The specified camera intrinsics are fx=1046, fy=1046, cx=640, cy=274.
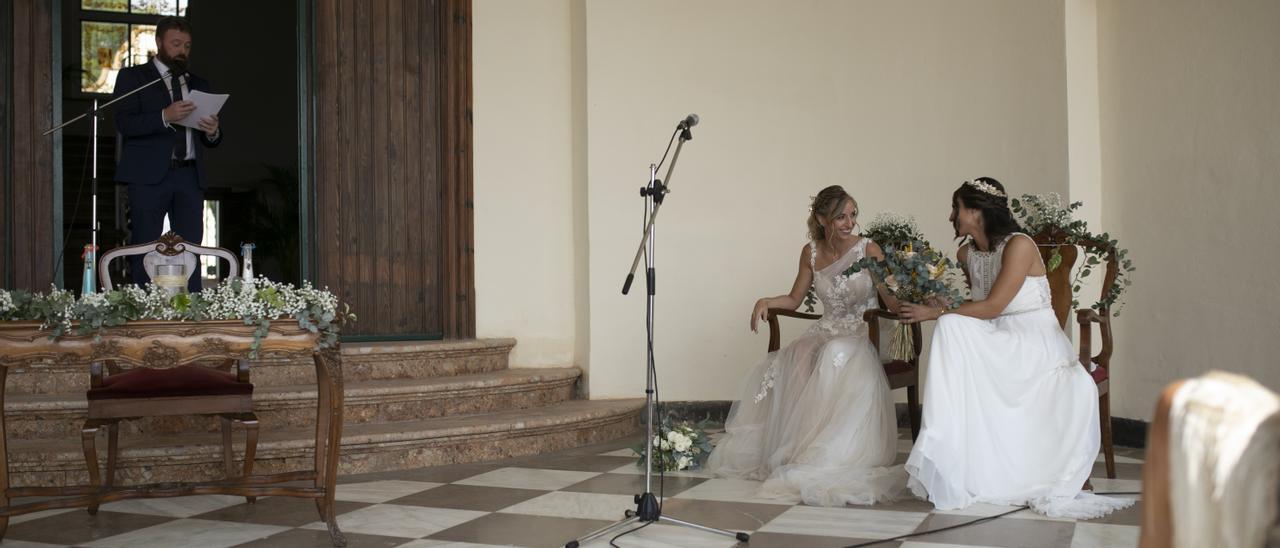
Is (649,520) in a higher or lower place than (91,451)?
lower

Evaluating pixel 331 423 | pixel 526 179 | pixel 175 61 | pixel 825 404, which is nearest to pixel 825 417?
pixel 825 404

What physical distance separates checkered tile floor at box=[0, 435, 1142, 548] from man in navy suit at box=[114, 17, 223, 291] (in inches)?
68.5

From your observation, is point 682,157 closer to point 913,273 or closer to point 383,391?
point 913,273

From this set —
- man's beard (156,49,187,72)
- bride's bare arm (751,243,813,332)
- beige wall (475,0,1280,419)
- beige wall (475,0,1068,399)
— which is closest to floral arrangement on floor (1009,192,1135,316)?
beige wall (475,0,1280,419)

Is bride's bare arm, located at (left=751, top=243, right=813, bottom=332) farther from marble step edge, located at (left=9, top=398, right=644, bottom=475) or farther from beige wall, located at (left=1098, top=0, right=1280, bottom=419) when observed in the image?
beige wall, located at (left=1098, top=0, right=1280, bottom=419)

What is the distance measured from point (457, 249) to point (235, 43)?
200 inches

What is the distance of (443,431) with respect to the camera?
195 inches

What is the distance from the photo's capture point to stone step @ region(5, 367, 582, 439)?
15.3ft

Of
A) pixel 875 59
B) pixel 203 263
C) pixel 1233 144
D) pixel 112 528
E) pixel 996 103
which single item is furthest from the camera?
pixel 203 263

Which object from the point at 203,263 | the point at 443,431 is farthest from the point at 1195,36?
the point at 203,263

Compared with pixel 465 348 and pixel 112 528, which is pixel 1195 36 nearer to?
pixel 465 348

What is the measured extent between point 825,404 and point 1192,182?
210cm

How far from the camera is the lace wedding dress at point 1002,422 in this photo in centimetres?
396

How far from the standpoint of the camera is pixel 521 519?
3.82 metres
